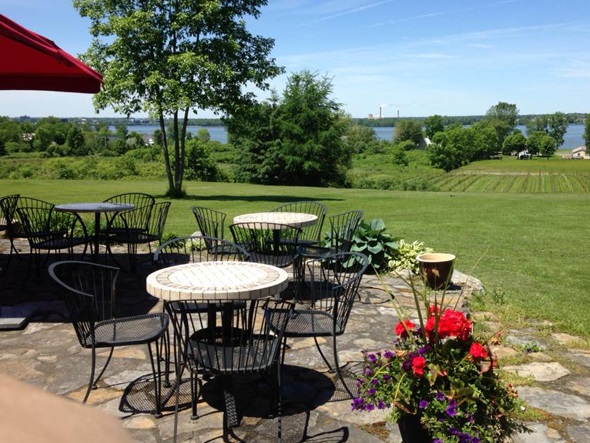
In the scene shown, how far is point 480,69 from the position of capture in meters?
25.9

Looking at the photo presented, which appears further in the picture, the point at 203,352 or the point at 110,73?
the point at 110,73

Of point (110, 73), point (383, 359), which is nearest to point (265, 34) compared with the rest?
point (110, 73)

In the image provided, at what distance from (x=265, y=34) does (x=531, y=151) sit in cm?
10274

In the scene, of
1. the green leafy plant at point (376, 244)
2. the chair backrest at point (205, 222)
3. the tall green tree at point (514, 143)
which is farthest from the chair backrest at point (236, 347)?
the tall green tree at point (514, 143)

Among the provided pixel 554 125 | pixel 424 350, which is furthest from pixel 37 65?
pixel 554 125

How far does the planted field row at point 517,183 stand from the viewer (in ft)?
147

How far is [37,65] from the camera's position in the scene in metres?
4.65

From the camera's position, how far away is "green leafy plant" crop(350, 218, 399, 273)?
6.61 m

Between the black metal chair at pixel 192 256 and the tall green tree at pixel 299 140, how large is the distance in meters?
24.8

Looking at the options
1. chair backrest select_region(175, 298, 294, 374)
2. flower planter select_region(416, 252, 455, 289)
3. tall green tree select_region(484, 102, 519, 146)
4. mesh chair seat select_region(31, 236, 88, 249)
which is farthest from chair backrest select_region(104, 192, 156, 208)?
tall green tree select_region(484, 102, 519, 146)

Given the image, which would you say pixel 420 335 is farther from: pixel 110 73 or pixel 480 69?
pixel 480 69

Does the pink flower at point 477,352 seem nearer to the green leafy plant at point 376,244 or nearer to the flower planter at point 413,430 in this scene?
the flower planter at point 413,430

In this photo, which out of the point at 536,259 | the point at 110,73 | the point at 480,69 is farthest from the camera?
the point at 480,69

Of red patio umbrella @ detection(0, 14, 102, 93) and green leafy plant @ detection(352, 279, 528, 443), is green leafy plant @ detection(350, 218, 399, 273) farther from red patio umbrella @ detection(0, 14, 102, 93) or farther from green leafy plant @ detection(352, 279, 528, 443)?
green leafy plant @ detection(352, 279, 528, 443)
